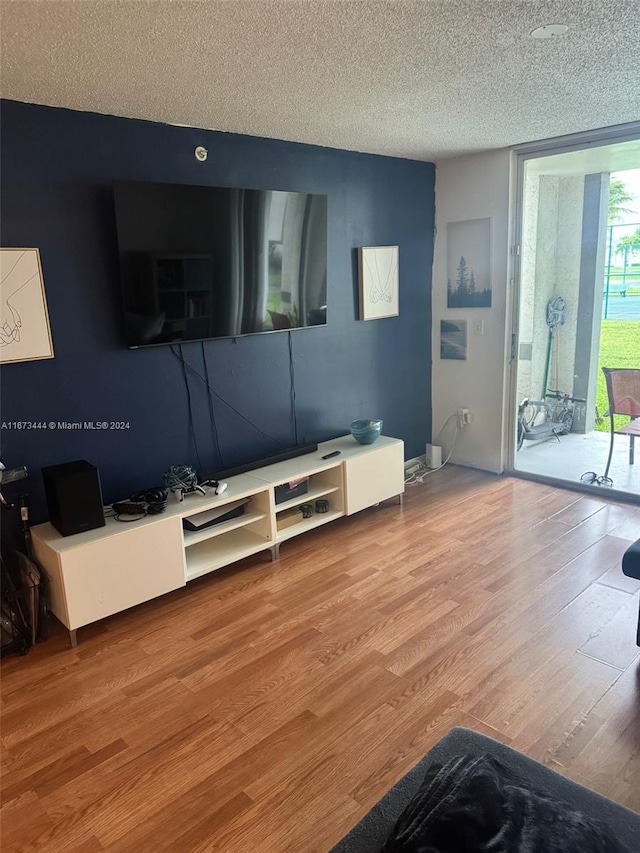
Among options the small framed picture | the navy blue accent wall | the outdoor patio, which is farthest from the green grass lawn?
the navy blue accent wall

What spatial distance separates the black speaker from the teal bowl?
1.76 metres

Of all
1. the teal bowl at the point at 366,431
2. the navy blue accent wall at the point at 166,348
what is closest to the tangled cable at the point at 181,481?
the navy blue accent wall at the point at 166,348

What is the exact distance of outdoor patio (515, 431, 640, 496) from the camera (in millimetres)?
4078

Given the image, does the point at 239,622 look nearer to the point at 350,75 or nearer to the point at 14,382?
the point at 14,382

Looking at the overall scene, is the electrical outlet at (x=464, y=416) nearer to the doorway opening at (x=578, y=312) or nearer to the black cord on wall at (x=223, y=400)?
the doorway opening at (x=578, y=312)

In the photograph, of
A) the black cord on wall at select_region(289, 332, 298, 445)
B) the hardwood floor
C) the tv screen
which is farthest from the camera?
the black cord on wall at select_region(289, 332, 298, 445)

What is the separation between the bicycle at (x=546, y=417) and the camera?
443cm

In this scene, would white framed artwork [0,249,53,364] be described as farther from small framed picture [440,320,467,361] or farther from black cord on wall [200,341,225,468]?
small framed picture [440,320,467,361]

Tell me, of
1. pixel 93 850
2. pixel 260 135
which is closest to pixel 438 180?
pixel 260 135

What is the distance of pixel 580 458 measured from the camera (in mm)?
4414

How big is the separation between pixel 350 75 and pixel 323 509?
7.66 feet

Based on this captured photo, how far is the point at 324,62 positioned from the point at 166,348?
1579 mm

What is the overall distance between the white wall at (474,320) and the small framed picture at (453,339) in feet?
0.13

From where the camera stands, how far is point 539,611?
276cm
